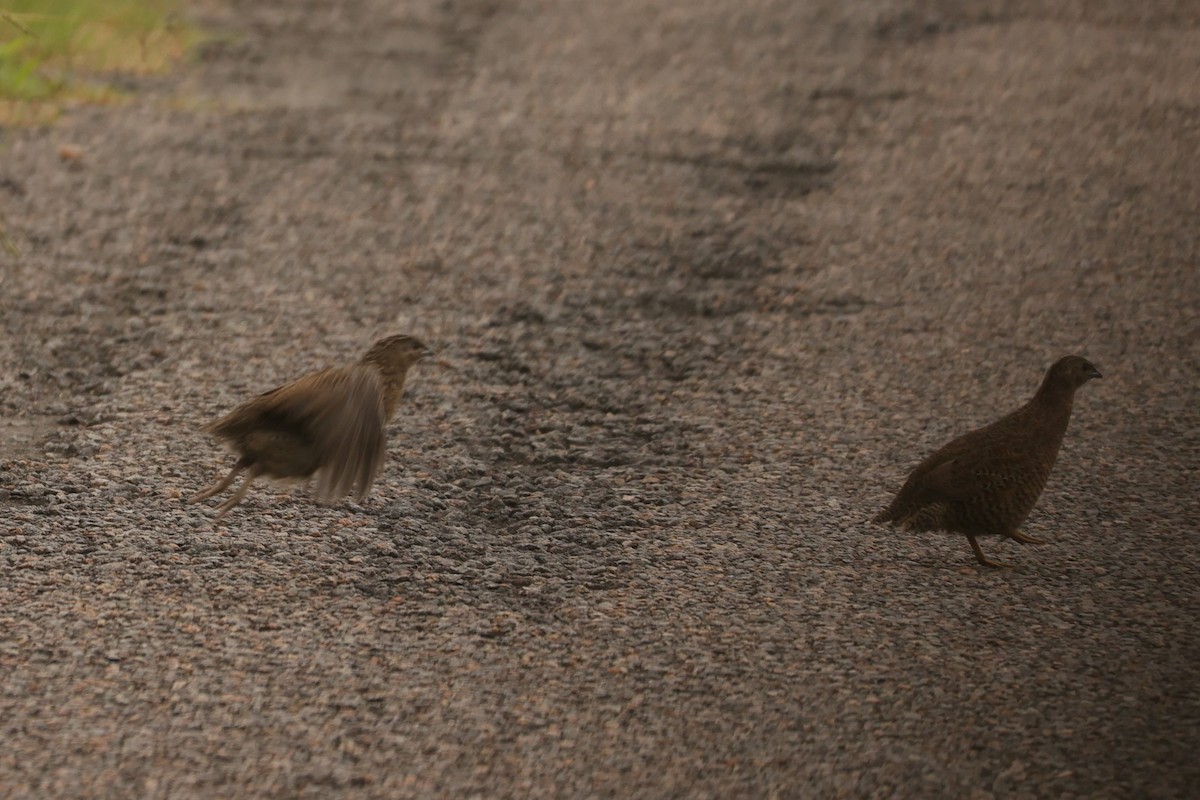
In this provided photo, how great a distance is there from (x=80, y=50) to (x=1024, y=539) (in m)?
7.22

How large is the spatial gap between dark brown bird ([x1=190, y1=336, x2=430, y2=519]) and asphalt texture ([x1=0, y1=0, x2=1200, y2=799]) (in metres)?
0.31

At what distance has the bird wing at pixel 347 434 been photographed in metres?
4.69

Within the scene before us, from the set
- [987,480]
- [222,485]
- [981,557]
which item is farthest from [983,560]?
[222,485]

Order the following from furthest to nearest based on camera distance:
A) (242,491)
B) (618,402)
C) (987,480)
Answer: (618,402)
(242,491)
(987,480)

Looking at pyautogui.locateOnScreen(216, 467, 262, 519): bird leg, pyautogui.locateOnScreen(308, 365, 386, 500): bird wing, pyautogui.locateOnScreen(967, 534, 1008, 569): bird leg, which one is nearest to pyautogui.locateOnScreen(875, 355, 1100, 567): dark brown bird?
pyautogui.locateOnScreen(967, 534, 1008, 569): bird leg

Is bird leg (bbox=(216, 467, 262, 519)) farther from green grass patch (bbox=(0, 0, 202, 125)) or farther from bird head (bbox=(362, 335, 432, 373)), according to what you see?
green grass patch (bbox=(0, 0, 202, 125))

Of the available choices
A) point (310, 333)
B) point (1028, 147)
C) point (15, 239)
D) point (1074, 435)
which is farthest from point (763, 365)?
point (15, 239)

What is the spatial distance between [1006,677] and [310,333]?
3.51 metres

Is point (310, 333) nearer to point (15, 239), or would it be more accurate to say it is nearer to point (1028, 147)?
point (15, 239)

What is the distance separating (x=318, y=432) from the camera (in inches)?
185

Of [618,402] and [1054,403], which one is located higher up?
[1054,403]

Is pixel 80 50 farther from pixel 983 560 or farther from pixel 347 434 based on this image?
pixel 983 560

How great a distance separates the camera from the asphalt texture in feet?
13.0

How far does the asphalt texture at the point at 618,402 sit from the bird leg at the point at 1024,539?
0.11 ft
